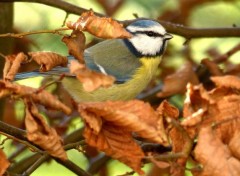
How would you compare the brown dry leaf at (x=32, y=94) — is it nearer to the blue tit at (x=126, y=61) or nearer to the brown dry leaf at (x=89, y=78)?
the brown dry leaf at (x=89, y=78)

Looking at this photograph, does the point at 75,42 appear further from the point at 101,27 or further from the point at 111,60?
the point at 111,60

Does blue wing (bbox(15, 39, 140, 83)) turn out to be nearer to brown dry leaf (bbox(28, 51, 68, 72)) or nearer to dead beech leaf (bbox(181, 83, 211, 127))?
brown dry leaf (bbox(28, 51, 68, 72))

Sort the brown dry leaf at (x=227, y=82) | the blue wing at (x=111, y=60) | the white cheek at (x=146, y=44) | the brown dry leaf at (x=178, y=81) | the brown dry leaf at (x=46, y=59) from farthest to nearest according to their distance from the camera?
1. the white cheek at (x=146, y=44)
2. the brown dry leaf at (x=178, y=81)
3. the blue wing at (x=111, y=60)
4. the brown dry leaf at (x=46, y=59)
5. the brown dry leaf at (x=227, y=82)

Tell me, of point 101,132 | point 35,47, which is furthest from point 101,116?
point 35,47

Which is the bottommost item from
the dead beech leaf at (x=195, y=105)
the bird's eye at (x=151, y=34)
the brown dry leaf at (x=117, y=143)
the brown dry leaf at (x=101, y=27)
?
the bird's eye at (x=151, y=34)

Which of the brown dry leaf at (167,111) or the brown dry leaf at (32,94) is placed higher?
the brown dry leaf at (32,94)

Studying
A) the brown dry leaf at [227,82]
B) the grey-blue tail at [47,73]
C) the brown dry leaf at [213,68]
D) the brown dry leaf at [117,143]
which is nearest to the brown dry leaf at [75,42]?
the brown dry leaf at [117,143]

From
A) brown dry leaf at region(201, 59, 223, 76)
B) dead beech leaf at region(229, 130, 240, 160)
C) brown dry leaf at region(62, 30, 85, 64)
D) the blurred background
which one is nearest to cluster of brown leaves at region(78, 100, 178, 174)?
dead beech leaf at region(229, 130, 240, 160)

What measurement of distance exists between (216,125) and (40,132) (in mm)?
367

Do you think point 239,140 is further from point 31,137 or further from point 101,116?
point 31,137

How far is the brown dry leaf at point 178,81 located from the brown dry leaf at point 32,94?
124 centimetres

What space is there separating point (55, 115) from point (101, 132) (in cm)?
161

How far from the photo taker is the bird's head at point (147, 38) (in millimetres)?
2863

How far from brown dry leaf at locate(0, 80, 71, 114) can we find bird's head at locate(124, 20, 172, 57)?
1.38 meters
